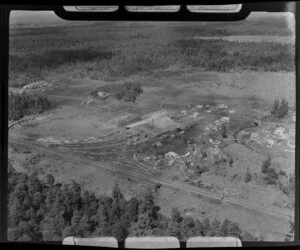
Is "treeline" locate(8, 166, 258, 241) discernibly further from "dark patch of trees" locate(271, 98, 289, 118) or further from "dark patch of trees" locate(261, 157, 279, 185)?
"dark patch of trees" locate(271, 98, 289, 118)

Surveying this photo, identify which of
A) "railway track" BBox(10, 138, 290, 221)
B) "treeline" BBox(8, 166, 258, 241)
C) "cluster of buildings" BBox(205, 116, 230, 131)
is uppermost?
"cluster of buildings" BBox(205, 116, 230, 131)

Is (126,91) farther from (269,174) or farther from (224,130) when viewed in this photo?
(269,174)

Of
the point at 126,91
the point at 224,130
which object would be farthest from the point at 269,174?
the point at 126,91

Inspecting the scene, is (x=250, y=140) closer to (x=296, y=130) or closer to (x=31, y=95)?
(x=296, y=130)

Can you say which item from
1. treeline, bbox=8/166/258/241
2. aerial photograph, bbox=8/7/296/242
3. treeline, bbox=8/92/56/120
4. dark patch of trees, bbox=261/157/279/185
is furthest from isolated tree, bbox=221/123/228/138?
treeline, bbox=8/92/56/120

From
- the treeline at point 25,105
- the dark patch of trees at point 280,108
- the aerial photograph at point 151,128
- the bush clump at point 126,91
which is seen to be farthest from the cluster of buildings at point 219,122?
the treeline at point 25,105

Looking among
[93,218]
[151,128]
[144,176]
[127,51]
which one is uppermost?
[127,51]
